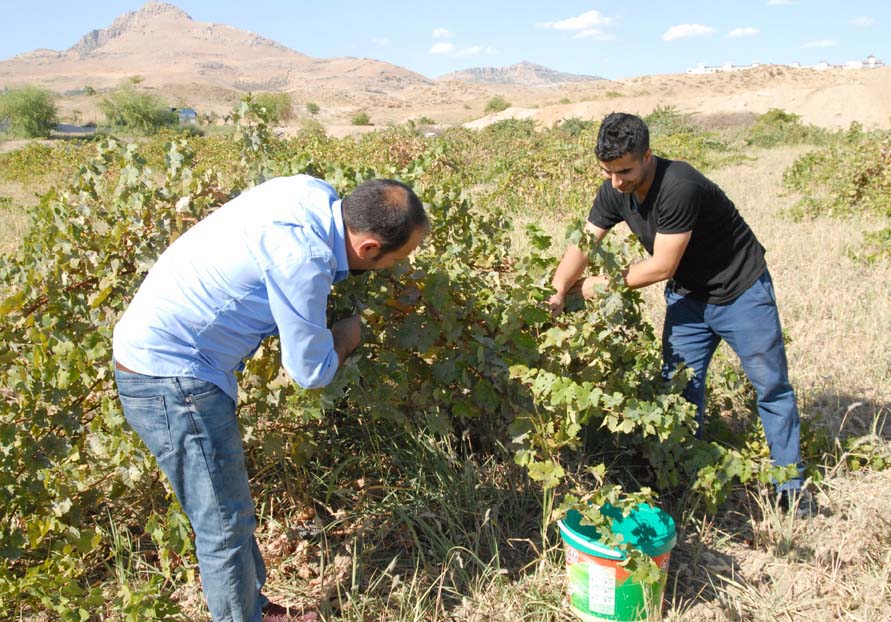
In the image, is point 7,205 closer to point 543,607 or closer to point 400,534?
point 400,534

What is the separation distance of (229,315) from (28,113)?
161ft

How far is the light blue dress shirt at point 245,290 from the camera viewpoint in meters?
1.84

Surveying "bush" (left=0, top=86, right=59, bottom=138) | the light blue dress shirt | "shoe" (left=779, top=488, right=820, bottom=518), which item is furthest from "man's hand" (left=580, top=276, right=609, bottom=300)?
"bush" (left=0, top=86, right=59, bottom=138)

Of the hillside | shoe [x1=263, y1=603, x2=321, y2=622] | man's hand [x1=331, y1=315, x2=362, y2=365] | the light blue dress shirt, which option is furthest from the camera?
the hillside

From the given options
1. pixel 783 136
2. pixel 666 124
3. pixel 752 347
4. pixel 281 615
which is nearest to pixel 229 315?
pixel 281 615

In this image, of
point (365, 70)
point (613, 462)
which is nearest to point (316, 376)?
point (613, 462)

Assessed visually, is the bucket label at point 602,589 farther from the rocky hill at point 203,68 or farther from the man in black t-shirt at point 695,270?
the rocky hill at point 203,68

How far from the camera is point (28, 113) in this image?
1677 inches

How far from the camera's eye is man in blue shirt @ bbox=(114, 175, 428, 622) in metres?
1.86

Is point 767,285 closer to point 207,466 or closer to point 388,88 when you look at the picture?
point 207,466

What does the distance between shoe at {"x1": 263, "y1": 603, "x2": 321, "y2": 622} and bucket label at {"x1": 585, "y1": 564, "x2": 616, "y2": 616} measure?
986 millimetres

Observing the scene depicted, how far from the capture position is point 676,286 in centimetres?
316

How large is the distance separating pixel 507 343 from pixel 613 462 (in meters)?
0.80

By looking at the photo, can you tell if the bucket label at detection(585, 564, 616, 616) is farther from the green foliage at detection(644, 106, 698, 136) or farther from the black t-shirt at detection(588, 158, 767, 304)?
the green foliage at detection(644, 106, 698, 136)
